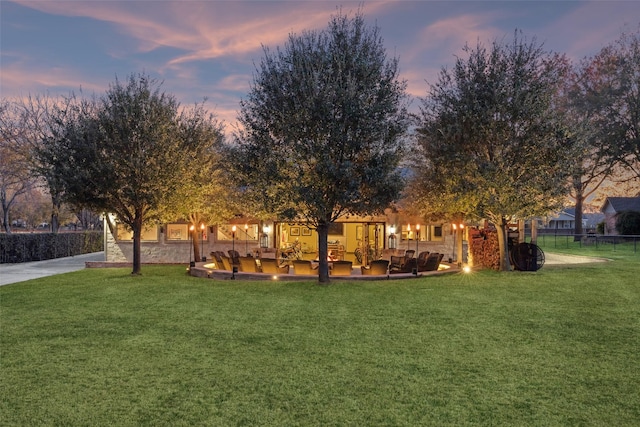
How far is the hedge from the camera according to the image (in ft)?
81.3

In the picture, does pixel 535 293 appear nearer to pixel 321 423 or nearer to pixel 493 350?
pixel 493 350

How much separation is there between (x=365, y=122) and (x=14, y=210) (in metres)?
64.8

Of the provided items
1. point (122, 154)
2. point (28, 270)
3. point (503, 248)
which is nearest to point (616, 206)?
point (503, 248)

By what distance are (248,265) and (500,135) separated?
1153 cm

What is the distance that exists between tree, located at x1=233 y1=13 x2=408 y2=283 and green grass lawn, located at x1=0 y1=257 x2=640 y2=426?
3.42 meters

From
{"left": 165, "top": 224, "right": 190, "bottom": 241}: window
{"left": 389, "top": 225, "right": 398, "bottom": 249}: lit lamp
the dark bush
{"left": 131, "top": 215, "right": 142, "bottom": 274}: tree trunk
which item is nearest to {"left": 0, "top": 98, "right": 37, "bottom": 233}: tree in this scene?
{"left": 165, "top": 224, "right": 190, "bottom": 241}: window

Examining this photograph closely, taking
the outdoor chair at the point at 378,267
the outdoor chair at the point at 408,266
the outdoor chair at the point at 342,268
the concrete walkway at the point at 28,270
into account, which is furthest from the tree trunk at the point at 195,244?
the outdoor chair at the point at 408,266

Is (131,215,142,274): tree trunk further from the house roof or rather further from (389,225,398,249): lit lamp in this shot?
the house roof

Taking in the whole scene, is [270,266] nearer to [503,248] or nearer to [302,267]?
[302,267]

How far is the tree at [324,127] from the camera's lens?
1441 centimetres

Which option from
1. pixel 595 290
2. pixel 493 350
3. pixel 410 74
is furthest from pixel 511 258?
pixel 493 350

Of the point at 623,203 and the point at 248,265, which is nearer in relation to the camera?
the point at 248,265

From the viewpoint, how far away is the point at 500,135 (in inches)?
696

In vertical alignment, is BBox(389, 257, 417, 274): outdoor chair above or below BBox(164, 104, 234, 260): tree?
below
